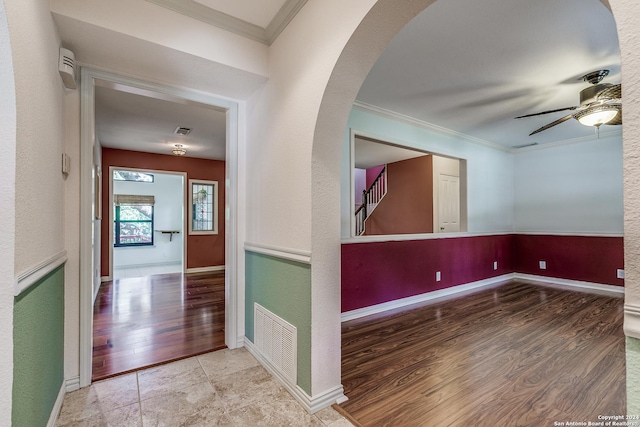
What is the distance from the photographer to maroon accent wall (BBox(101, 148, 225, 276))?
526cm

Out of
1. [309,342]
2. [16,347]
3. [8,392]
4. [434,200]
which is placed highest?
→ [434,200]

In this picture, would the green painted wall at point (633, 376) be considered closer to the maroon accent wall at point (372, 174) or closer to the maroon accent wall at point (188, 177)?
the maroon accent wall at point (188, 177)

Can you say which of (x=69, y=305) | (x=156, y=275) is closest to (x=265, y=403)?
(x=69, y=305)

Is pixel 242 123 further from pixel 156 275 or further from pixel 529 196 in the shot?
pixel 529 196

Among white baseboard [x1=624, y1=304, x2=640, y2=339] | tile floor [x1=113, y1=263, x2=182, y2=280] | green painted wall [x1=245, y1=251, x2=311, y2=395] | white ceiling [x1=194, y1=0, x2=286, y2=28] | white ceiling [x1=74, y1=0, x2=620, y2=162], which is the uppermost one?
white ceiling [x1=194, y1=0, x2=286, y2=28]

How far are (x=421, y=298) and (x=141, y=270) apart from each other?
6347 mm

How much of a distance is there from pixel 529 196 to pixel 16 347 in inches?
266

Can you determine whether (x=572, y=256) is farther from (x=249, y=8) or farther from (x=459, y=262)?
(x=249, y=8)

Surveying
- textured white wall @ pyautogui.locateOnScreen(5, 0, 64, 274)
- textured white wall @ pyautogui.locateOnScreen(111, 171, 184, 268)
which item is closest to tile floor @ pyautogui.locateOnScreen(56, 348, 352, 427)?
textured white wall @ pyautogui.locateOnScreen(5, 0, 64, 274)

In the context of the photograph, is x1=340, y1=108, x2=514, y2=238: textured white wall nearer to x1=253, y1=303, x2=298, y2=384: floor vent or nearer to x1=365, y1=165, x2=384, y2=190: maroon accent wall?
x1=253, y1=303, x2=298, y2=384: floor vent

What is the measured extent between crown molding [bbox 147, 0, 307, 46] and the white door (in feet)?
14.7

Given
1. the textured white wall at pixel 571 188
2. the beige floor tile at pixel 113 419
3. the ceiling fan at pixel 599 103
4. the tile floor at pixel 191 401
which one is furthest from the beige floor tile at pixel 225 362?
the textured white wall at pixel 571 188

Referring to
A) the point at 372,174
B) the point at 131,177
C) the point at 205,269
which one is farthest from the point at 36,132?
the point at 131,177

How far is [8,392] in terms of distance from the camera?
3.23ft
